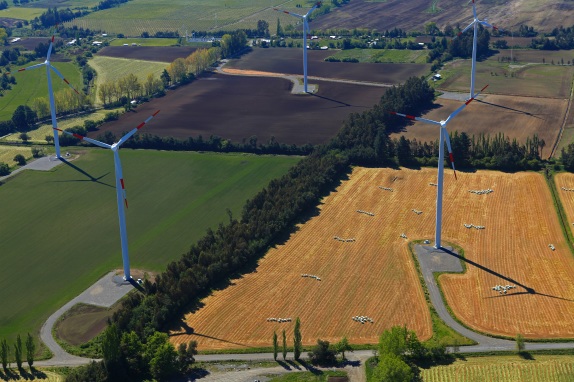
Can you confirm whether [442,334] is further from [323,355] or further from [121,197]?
[121,197]

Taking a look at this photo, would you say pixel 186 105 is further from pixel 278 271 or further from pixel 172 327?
pixel 172 327

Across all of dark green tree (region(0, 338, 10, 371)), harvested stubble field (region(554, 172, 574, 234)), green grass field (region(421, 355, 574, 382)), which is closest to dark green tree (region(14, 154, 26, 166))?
dark green tree (region(0, 338, 10, 371))

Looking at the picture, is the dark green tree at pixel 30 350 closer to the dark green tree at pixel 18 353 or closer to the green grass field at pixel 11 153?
the dark green tree at pixel 18 353

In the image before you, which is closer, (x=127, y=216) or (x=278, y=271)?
(x=278, y=271)

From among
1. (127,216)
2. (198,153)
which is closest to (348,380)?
(127,216)

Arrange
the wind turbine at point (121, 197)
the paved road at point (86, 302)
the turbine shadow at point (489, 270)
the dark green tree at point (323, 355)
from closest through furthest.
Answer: the dark green tree at point (323, 355), the paved road at point (86, 302), the wind turbine at point (121, 197), the turbine shadow at point (489, 270)

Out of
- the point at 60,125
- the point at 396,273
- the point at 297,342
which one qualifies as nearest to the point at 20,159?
the point at 60,125

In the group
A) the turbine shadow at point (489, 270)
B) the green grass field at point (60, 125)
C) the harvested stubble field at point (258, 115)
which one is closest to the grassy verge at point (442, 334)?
the turbine shadow at point (489, 270)
